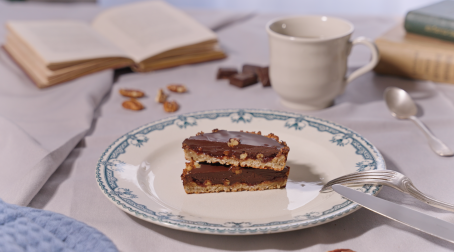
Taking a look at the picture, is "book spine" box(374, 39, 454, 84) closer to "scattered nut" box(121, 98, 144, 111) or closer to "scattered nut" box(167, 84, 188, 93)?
"scattered nut" box(167, 84, 188, 93)

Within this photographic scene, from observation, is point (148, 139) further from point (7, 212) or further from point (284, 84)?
point (284, 84)

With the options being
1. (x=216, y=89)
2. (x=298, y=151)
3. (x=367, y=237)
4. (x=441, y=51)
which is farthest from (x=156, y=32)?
(x=367, y=237)

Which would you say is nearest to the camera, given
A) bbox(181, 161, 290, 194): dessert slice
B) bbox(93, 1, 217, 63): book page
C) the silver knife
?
the silver knife

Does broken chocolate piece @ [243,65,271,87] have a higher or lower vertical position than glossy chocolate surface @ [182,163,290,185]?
lower

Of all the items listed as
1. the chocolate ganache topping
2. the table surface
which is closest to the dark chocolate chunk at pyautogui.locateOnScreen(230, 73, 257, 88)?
the table surface

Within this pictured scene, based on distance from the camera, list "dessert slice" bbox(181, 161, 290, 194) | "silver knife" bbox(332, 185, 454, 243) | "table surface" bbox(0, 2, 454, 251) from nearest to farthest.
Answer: "silver knife" bbox(332, 185, 454, 243) < "table surface" bbox(0, 2, 454, 251) < "dessert slice" bbox(181, 161, 290, 194)

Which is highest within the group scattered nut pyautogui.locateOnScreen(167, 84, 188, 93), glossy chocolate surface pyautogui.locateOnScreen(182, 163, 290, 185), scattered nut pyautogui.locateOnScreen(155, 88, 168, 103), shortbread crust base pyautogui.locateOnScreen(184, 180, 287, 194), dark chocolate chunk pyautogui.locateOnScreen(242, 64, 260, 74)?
glossy chocolate surface pyautogui.locateOnScreen(182, 163, 290, 185)

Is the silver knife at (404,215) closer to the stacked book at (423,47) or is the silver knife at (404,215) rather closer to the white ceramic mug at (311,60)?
the white ceramic mug at (311,60)
